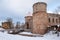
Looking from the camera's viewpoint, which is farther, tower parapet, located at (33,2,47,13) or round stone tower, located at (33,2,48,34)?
tower parapet, located at (33,2,47,13)

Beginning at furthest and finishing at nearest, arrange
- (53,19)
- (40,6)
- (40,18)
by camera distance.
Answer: (53,19) < (40,6) < (40,18)

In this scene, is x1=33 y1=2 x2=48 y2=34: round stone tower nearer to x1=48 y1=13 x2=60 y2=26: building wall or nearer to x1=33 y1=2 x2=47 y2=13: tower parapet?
x1=33 y1=2 x2=47 y2=13: tower parapet

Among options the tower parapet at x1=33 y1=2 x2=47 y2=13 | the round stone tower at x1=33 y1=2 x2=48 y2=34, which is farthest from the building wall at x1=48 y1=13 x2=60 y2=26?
the round stone tower at x1=33 y1=2 x2=48 y2=34

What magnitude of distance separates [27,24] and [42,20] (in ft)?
47.3

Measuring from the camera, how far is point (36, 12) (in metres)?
25.0

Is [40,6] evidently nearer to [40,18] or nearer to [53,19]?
[40,18]

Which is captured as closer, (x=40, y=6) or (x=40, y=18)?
(x=40, y=18)

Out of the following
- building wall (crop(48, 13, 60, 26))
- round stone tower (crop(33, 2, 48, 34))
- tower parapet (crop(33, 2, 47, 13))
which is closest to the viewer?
round stone tower (crop(33, 2, 48, 34))

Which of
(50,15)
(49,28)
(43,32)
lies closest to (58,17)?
(50,15)

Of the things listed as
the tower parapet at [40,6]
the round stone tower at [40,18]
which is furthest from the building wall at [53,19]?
the round stone tower at [40,18]

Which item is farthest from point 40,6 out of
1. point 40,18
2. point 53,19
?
point 53,19

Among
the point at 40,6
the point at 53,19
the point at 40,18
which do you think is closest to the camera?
the point at 40,18

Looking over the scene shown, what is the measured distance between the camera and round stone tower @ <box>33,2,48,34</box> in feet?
79.4

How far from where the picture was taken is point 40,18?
24.4 metres
